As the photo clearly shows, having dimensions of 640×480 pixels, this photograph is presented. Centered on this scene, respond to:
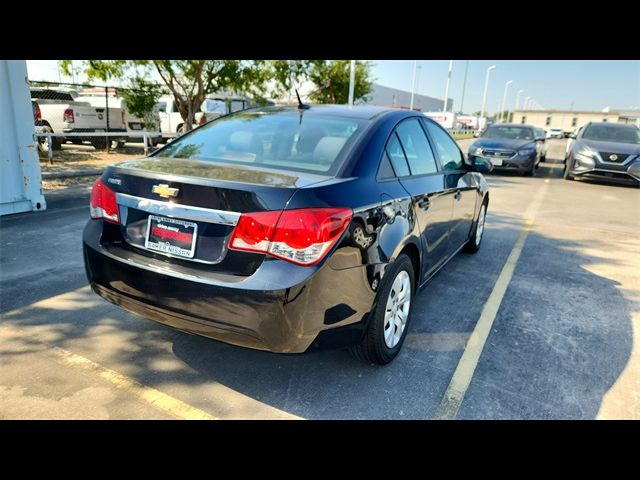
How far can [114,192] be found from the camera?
2701 millimetres

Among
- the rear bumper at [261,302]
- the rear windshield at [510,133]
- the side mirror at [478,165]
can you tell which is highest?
the rear windshield at [510,133]

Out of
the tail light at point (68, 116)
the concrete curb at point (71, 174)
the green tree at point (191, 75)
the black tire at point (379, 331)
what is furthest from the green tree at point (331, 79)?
the black tire at point (379, 331)

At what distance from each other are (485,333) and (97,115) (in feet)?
48.7

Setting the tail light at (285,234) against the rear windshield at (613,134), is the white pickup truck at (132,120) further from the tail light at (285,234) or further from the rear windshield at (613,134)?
the tail light at (285,234)

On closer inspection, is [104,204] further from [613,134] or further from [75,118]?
[613,134]

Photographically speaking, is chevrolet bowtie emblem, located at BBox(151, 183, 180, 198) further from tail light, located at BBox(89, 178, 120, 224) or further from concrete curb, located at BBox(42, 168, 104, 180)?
concrete curb, located at BBox(42, 168, 104, 180)

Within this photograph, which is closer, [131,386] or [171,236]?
[171,236]

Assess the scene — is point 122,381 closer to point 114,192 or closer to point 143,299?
point 143,299

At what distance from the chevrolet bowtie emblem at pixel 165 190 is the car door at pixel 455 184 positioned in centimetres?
234

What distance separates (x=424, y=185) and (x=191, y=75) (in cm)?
1561

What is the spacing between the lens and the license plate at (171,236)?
2395mm

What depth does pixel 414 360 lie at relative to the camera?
3158mm

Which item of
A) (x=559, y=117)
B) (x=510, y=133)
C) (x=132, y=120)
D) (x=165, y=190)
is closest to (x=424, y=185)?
(x=165, y=190)

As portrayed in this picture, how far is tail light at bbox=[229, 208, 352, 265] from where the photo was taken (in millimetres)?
2238
